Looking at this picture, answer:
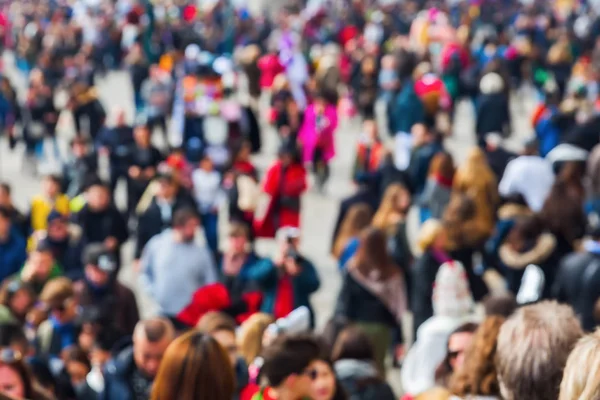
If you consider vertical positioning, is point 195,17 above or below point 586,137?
below

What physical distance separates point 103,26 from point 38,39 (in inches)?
56.3

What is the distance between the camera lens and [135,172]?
1142 centimetres

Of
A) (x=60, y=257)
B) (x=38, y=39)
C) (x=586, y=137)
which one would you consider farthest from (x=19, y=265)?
(x=38, y=39)

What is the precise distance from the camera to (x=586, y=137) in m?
12.0

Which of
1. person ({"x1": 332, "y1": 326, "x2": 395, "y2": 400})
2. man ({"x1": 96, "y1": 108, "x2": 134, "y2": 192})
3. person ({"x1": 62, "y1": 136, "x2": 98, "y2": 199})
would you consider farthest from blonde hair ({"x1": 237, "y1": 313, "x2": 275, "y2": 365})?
man ({"x1": 96, "y1": 108, "x2": 134, "y2": 192})

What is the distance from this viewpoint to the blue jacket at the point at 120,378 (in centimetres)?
533

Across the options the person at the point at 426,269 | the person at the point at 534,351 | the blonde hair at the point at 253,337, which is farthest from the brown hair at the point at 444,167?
the person at the point at 534,351

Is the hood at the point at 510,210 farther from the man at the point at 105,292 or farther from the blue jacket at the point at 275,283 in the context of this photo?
the man at the point at 105,292

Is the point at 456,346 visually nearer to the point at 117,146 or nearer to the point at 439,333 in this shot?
the point at 439,333

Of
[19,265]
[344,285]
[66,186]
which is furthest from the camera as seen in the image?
[66,186]

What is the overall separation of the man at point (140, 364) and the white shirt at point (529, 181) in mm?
5482

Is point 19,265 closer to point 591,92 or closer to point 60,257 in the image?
point 60,257

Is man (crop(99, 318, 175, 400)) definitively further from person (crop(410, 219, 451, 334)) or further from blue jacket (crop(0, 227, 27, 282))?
blue jacket (crop(0, 227, 27, 282))

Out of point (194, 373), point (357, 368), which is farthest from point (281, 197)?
point (194, 373)
